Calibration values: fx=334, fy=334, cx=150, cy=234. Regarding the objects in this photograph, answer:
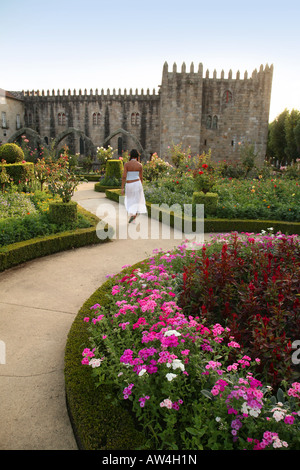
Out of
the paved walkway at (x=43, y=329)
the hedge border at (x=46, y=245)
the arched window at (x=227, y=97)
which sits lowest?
the paved walkway at (x=43, y=329)

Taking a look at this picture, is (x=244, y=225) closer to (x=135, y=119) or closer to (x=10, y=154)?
(x=10, y=154)

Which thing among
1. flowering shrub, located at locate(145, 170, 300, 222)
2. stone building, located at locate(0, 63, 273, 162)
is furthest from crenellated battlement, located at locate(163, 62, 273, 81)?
flowering shrub, located at locate(145, 170, 300, 222)

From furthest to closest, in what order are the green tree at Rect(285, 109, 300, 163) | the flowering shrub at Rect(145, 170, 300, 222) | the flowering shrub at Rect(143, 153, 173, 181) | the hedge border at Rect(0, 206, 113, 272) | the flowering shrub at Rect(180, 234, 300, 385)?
the green tree at Rect(285, 109, 300, 163) → the flowering shrub at Rect(143, 153, 173, 181) → the flowering shrub at Rect(145, 170, 300, 222) → the hedge border at Rect(0, 206, 113, 272) → the flowering shrub at Rect(180, 234, 300, 385)

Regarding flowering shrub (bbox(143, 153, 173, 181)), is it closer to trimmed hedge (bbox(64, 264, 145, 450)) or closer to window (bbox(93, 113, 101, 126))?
trimmed hedge (bbox(64, 264, 145, 450))

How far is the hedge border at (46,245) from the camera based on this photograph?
5.57 m

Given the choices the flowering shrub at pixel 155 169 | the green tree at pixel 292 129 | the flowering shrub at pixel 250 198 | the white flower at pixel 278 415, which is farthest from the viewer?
the green tree at pixel 292 129

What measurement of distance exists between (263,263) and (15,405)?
3.00m

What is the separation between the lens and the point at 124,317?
3277 millimetres

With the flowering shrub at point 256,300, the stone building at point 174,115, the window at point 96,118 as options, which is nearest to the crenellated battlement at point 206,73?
the stone building at point 174,115

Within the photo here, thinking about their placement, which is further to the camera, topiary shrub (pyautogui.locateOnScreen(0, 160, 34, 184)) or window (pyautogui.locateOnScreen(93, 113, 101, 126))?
window (pyautogui.locateOnScreen(93, 113, 101, 126))

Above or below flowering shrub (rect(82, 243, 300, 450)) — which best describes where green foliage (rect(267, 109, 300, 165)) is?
above

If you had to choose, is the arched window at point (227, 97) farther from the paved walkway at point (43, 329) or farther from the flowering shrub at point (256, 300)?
the flowering shrub at point (256, 300)

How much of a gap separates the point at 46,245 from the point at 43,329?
9.02 ft

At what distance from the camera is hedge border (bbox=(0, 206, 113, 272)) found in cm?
557
